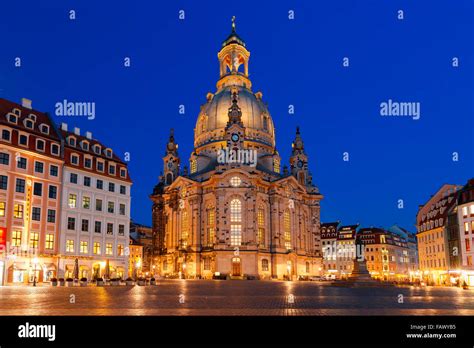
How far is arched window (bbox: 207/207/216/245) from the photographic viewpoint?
A: 9962 centimetres

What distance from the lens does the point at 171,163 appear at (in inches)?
4830

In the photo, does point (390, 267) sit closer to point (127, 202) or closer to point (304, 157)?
point (304, 157)

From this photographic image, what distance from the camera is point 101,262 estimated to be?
214ft

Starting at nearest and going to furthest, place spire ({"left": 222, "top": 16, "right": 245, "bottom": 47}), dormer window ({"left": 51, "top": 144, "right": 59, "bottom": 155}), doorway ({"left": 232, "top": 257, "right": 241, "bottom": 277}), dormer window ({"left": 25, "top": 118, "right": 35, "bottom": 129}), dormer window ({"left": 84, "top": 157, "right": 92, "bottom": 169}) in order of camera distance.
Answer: dormer window ({"left": 25, "top": 118, "right": 35, "bottom": 129}) → dormer window ({"left": 51, "top": 144, "right": 59, "bottom": 155}) → dormer window ({"left": 84, "top": 157, "right": 92, "bottom": 169}) → doorway ({"left": 232, "top": 257, "right": 241, "bottom": 277}) → spire ({"left": 222, "top": 16, "right": 245, "bottom": 47})

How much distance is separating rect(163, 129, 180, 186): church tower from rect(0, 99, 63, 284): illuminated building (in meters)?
58.7

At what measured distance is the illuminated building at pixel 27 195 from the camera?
53.5 meters

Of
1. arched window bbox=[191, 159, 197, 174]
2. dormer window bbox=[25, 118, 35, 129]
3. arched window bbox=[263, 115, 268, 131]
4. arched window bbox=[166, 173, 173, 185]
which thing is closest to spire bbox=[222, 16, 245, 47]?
arched window bbox=[263, 115, 268, 131]

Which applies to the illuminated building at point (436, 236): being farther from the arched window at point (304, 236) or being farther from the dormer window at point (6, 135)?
the dormer window at point (6, 135)

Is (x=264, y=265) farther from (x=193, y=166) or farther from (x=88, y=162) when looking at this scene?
(x=88, y=162)

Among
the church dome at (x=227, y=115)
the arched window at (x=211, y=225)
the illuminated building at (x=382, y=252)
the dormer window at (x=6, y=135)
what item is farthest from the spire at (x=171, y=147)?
the illuminated building at (x=382, y=252)

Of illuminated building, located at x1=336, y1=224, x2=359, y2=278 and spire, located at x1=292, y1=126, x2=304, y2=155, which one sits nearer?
spire, located at x1=292, y1=126, x2=304, y2=155

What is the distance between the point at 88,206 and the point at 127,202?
7.33 m

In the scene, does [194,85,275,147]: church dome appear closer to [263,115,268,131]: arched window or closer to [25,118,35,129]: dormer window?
[263,115,268,131]: arched window

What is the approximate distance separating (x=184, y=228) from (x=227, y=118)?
28680 millimetres
